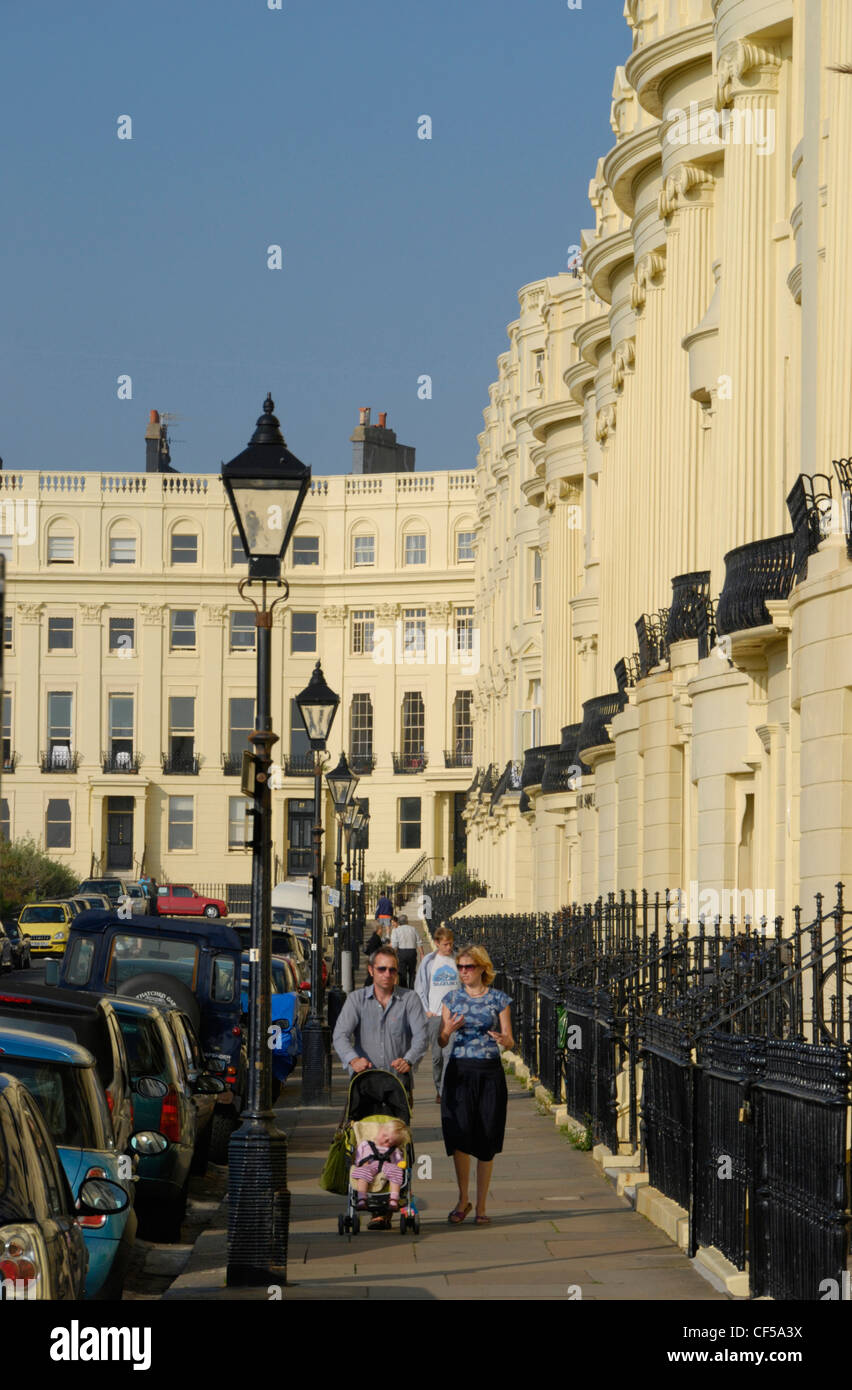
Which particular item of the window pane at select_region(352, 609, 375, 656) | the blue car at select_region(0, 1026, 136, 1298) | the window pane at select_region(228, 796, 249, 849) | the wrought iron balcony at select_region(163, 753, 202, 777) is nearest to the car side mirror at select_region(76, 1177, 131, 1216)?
the blue car at select_region(0, 1026, 136, 1298)

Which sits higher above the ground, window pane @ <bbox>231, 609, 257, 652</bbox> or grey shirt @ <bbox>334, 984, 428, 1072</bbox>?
window pane @ <bbox>231, 609, 257, 652</bbox>

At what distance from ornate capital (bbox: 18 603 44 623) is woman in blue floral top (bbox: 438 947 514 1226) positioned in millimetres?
83453

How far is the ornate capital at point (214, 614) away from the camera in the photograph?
97.1 meters

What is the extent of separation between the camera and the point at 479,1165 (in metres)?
14.5

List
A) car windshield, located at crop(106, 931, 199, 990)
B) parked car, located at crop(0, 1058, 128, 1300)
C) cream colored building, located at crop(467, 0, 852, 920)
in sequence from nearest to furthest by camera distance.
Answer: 1. parked car, located at crop(0, 1058, 128, 1300)
2. cream colored building, located at crop(467, 0, 852, 920)
3. car windshield, located at crop(106, 931, 199, 990)

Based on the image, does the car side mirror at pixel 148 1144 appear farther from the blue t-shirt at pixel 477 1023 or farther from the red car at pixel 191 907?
the red car at pixel 191 907

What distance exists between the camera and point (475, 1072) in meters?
14.5

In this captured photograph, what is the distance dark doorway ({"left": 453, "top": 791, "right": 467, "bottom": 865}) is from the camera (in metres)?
93.7

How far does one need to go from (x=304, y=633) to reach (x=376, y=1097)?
277 ft

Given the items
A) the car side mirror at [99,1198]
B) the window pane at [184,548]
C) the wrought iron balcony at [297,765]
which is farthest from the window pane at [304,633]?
the car side mirror at [99,1198]

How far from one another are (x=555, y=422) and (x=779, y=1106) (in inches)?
1693

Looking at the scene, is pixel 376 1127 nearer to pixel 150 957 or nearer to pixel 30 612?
pixel 150 957

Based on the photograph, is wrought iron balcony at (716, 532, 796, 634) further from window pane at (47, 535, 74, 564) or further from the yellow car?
window pane at (47, 535, 74, 564)

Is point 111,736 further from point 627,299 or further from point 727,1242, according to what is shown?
point 727,1242
